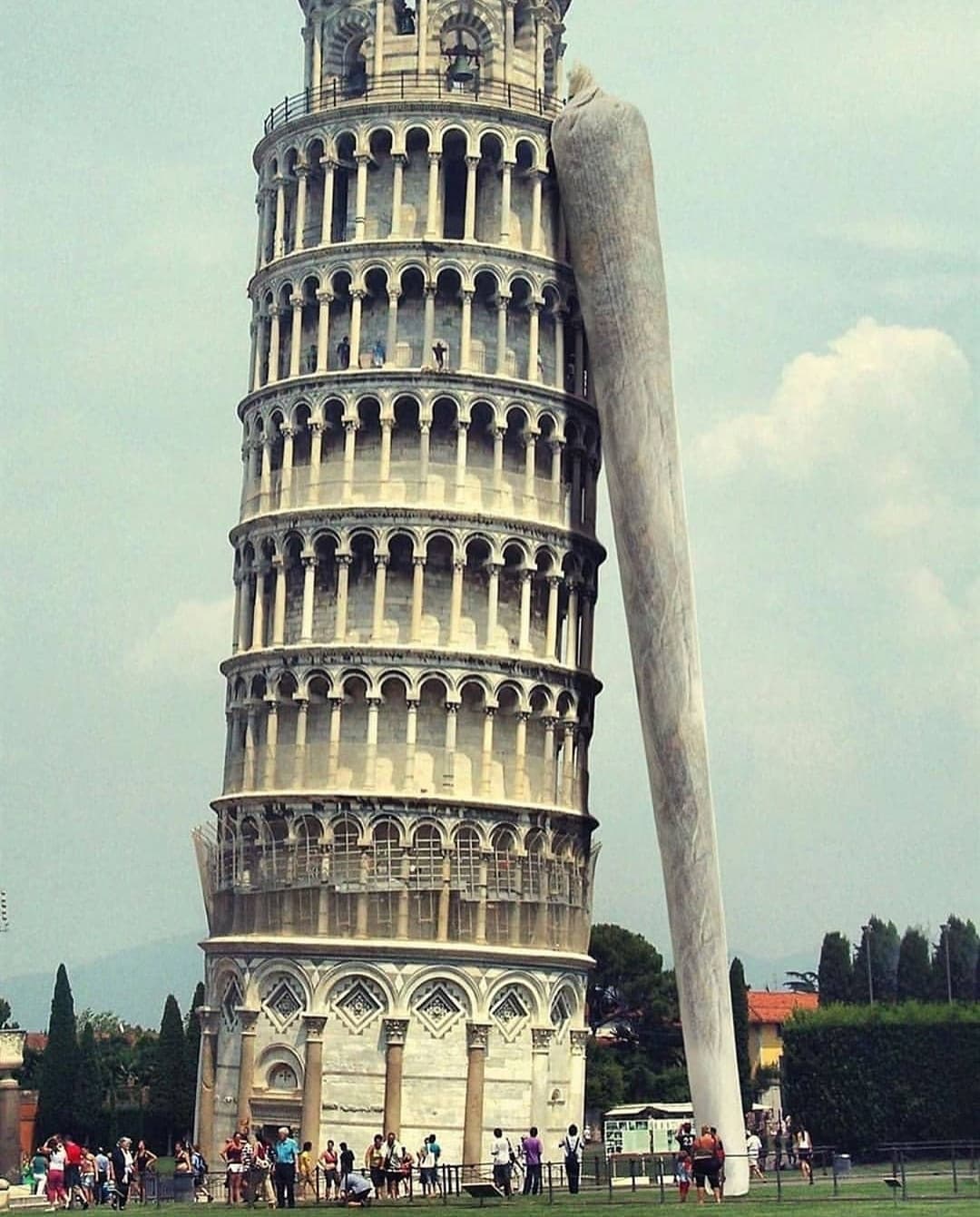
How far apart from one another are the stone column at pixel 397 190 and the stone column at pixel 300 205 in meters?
2.54

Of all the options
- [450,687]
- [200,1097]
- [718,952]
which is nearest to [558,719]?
[450,687]

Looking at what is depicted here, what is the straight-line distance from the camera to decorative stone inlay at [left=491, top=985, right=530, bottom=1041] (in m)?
56.2

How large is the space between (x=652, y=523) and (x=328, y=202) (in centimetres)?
1292

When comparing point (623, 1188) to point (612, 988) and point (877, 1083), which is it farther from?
point (612, 988)

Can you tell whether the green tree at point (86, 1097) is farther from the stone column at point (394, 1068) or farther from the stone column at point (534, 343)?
the stone column at point (534, 343)

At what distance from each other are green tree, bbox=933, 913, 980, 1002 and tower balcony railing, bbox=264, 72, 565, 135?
41.3 m

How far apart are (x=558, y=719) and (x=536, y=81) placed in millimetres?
17311

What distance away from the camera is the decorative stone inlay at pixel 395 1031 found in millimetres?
55062

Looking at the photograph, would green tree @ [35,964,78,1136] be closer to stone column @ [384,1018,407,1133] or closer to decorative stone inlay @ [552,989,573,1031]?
decorative stone inlay @ [552,989,573,1031]

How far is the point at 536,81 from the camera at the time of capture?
6294 centimetres

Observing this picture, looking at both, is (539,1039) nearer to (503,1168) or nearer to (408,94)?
(503,1168)

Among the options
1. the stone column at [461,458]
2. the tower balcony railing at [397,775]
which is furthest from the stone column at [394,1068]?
the stone column at [461,458]

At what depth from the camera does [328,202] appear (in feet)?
198

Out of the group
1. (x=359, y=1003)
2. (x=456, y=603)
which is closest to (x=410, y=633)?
(x=456, y=603)
